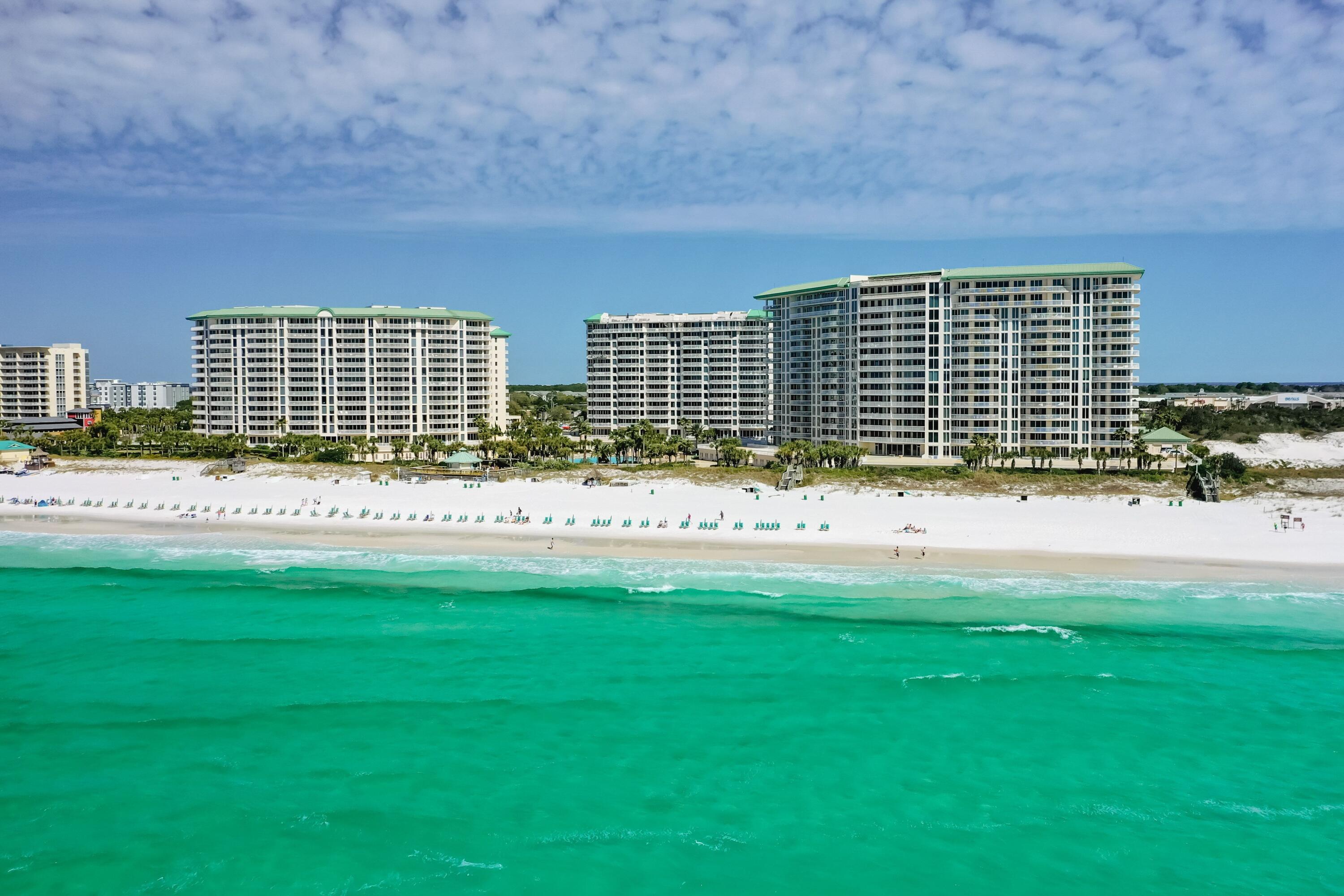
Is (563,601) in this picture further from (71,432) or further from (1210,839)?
(71,432)

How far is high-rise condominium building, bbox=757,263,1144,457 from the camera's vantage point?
258 ft

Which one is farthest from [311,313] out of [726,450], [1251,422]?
[1251,422]

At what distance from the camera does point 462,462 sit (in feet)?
260

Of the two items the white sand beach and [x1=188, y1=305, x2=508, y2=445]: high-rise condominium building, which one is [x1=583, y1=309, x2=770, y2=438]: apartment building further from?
the white sand beach

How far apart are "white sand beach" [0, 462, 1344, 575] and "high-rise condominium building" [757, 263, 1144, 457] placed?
1666cm

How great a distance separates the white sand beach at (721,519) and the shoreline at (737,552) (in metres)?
0.19

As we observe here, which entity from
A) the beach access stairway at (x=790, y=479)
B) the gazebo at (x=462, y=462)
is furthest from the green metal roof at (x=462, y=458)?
the beach access stairway at (x=790, y=479)

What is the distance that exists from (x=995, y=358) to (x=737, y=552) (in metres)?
42.6

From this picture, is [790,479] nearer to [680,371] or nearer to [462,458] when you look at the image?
[462,458]

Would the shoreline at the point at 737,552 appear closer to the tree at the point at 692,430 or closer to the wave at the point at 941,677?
the wave at the point at 941,677

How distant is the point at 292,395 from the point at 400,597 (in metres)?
74.2

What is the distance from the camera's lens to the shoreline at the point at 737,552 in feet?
142

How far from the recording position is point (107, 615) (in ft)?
121

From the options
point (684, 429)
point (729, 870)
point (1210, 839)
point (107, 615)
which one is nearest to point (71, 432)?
point (684, 429)
